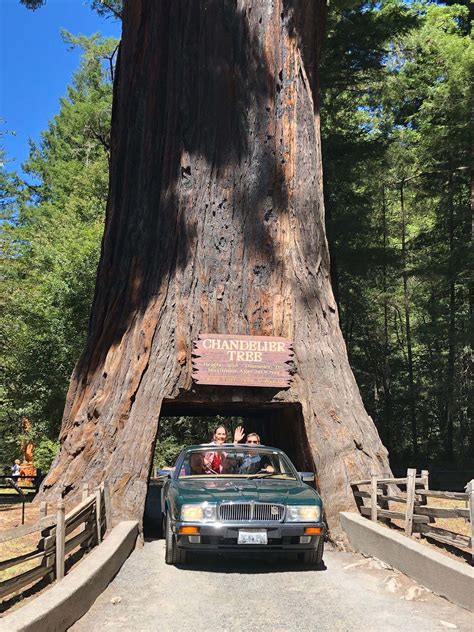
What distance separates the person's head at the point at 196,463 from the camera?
8.80 meters

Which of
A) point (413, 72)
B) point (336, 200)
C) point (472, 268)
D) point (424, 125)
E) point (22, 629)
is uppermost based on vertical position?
point (413, 72)

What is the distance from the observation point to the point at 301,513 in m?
7.11

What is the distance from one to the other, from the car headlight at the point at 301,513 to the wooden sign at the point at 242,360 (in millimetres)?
3811

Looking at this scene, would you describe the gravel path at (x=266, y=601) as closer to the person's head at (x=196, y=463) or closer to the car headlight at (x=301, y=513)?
the car headlight at (x=301, y=513)

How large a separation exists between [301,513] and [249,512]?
58cm

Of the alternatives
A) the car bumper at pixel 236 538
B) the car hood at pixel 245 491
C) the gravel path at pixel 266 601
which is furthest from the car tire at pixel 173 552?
the car hood at pixel 245 491

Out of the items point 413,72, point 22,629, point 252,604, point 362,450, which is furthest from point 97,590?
point 413,72

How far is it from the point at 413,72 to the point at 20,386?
21.5 meters

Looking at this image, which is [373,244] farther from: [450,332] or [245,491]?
[245,491]

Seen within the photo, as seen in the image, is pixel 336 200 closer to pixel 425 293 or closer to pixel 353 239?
pixel 353 239

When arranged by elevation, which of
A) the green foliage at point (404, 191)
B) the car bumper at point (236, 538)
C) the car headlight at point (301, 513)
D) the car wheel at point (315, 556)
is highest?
the green foliage at point (404, 191)

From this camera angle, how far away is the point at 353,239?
1045 inches

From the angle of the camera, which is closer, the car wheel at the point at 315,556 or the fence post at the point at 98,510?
the car wheel at the point at 315,556

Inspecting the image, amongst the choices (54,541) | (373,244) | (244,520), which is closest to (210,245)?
(244,520)
